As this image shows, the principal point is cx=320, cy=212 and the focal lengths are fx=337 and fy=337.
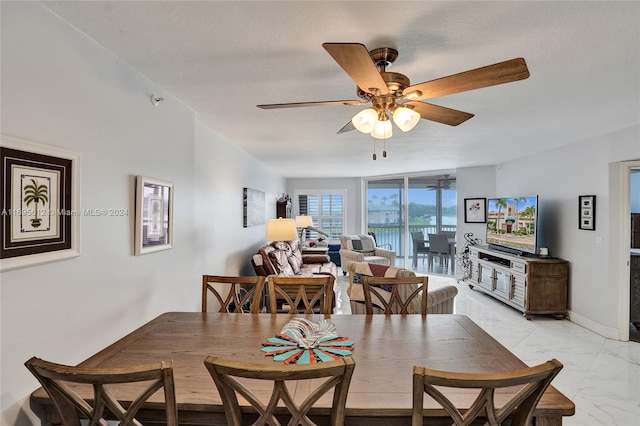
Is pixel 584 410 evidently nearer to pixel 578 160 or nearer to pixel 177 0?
pixel 578 160

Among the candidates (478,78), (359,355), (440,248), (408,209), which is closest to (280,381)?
(359,355)

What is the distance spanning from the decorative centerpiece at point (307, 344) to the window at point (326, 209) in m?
7.05

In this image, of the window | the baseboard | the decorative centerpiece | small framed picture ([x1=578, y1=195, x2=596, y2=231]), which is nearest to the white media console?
the baseboard

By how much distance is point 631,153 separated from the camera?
3.53 m

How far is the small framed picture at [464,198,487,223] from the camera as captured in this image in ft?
21.7

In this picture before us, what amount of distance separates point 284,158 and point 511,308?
4.22 m

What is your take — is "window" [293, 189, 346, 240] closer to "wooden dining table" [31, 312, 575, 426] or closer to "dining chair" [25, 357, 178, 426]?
"wooden dining table" [31, 312, 575, 426]

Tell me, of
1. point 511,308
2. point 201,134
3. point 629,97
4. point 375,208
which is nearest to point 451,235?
point 375,208

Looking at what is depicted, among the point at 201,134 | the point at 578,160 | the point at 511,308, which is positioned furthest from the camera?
the point at 511,308

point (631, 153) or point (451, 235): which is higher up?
point (631, 153)

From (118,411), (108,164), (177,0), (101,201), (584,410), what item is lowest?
(584,410)

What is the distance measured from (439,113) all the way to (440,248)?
590cm

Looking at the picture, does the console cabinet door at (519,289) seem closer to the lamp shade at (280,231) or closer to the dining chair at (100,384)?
the lamp shade at (280,231)

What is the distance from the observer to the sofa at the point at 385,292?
3.33m
